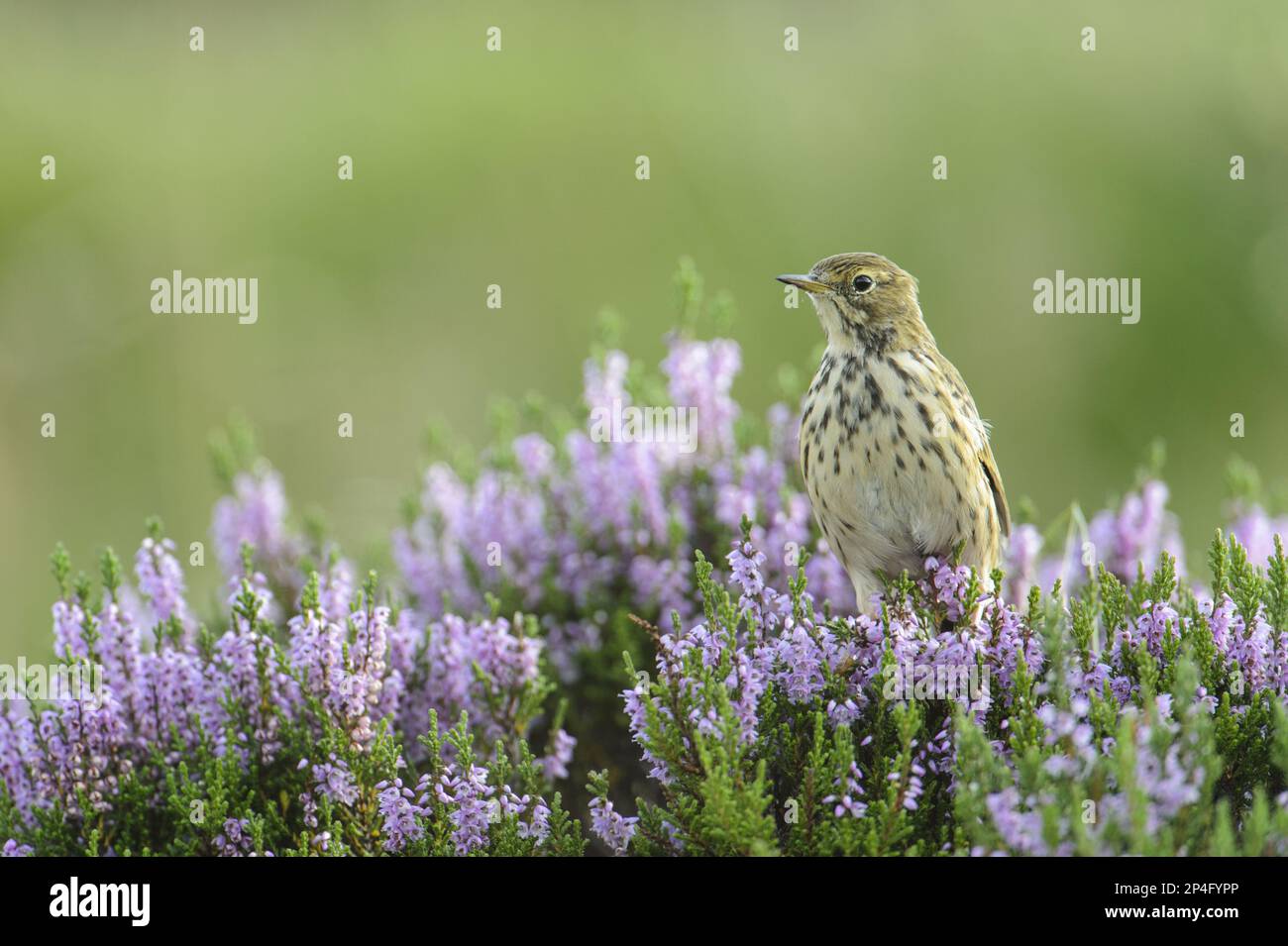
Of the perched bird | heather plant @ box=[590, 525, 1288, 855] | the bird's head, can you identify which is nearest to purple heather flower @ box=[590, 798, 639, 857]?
heather plant @ box=[590, 525, 1288, 855]

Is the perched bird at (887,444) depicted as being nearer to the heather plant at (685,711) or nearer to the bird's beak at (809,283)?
the bird's beak at (809,283)

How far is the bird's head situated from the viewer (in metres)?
Answer: 4.30

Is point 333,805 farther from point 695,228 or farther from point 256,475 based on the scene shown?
point 695,228

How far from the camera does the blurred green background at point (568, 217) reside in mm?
11016

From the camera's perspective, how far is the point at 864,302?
4.30m

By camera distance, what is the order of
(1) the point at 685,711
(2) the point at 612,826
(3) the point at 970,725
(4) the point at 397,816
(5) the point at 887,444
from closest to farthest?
(3) the point at 970,725
(1) the point at 685,711
(2) the point at 612,826
(4) the point at 397,816
(5) the point at 887,444

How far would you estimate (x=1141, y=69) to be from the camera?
1333 cm

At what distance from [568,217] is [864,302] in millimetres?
8502

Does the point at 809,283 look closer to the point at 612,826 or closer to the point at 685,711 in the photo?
the point at 685,711

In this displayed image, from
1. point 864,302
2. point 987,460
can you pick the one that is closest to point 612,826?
point 987,460

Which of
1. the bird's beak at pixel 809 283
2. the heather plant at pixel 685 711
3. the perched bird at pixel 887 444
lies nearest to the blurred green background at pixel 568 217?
the heather plant at pixel 685 711
